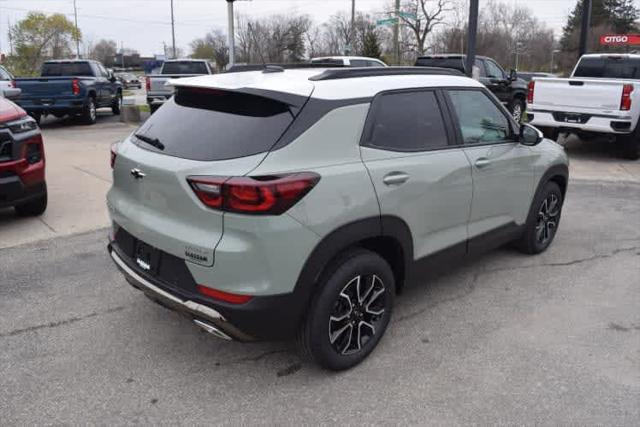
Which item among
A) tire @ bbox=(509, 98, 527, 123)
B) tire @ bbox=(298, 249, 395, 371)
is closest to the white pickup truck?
tire @ bbox=(509, 98, 527, 123)

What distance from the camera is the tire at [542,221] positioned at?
5043 millimetres

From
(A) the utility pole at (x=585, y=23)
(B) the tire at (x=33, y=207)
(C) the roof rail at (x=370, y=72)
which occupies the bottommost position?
(B) the tire at (x=33, y=207)

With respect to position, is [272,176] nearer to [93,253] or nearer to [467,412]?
[467,412]

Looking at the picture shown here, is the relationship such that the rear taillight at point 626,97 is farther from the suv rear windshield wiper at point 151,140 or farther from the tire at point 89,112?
the tire at point 89,112

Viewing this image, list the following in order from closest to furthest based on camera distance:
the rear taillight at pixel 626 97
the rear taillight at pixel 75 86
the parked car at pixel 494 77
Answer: the rear taillight at pixel 626 97, the rear taillight at pixel 75 86, the parked car at pixel 494 77

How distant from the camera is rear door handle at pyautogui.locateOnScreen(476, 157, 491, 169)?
4.07 m

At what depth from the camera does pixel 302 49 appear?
59656 mm

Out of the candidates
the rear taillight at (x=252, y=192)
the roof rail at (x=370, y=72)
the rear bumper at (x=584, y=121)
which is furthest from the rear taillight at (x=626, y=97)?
the rear taillight at (x=252, y=192)

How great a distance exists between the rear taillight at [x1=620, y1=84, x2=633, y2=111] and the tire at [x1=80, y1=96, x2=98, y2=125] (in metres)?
13.1

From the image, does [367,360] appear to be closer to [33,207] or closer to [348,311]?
[348,311]

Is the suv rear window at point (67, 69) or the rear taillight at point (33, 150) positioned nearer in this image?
the rear taillight at point (33, 150)

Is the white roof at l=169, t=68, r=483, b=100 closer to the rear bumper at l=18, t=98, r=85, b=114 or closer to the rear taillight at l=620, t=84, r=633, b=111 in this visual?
the rear taillight at l=620, t=84, r=633, b=111

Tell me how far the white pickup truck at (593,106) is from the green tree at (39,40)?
1697 inches

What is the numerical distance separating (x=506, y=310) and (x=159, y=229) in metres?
2.63
